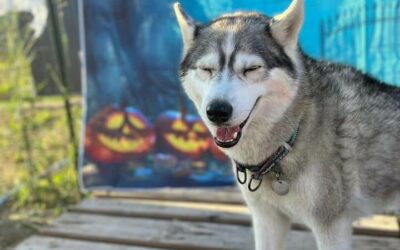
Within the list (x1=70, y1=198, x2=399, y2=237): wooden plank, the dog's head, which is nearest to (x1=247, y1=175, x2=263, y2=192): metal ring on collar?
the dog's head

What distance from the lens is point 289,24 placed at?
1.95 meters

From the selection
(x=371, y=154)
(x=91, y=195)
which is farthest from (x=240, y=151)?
(x=91, y=195)

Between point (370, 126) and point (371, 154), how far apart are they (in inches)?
4.8

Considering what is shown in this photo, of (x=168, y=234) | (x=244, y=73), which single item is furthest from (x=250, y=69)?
(x=168, y=234)

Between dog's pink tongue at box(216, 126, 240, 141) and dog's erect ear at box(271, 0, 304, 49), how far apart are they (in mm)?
405

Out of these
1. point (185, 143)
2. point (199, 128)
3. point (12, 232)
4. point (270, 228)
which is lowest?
point (12, 232)

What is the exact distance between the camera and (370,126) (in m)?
2.16

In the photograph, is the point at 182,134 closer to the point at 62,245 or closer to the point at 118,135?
the point at 118,135

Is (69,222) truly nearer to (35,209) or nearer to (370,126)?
(35,209)

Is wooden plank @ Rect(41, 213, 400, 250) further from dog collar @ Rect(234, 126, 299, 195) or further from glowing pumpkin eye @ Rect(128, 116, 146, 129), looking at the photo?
dog collar @ Rect(234, 126, 299, 195)

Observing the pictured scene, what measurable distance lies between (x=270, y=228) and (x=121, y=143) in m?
1.67

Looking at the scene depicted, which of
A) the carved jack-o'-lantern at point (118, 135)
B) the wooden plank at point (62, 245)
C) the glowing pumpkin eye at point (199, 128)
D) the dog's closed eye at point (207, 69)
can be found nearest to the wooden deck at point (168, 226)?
the wooden plank at point (62, 245)

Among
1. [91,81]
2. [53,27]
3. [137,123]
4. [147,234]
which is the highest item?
[53,27]

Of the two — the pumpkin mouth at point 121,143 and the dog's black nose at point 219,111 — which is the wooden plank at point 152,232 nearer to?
the pumpkin mouth at point 121,143
